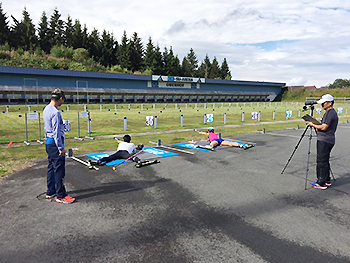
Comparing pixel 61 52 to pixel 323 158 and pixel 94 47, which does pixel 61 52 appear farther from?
pixel 323 158

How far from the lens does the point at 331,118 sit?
6535mm

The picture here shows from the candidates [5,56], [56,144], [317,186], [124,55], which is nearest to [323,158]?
[317,186]

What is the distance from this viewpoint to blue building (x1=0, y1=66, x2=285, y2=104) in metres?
46.9

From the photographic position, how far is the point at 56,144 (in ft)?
18.1

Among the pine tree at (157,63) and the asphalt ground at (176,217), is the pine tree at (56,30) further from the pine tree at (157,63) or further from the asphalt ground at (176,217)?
the asphalt ground at (176,217)

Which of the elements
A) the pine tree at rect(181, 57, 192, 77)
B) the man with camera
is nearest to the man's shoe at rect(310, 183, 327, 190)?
the man with camera

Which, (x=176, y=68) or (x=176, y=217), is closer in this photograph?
(x=176, y=217)

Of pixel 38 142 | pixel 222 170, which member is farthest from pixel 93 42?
pixel 222 170

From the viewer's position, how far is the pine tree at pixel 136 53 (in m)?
85.8

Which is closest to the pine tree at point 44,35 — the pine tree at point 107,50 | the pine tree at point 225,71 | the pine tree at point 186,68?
the pine tree at point 107,50

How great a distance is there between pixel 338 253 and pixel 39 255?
4.67 m

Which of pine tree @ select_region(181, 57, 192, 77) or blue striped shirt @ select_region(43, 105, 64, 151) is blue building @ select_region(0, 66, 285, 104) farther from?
blue striped shirt @ select_region(43, 105, 64, 151)

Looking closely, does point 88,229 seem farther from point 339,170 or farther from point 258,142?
point 258,142

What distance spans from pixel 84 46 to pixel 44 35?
11.6 m
